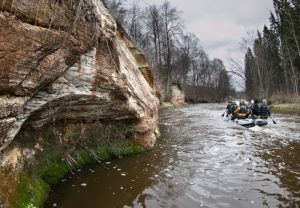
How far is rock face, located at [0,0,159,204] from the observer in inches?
205

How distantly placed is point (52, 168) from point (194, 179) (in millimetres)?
3399

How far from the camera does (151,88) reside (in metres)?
13.3

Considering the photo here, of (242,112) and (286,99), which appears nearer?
(242,112)

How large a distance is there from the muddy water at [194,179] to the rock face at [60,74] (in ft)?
4.26

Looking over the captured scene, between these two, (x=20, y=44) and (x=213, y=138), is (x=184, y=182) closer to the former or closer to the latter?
(x=20, y=44)

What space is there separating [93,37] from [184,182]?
397 centimetres

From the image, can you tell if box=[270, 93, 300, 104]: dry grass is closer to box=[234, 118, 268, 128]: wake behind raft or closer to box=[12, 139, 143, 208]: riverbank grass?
box=[234, 118, 268, 128]: wake behind raft

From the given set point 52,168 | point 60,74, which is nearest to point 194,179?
point 52,168

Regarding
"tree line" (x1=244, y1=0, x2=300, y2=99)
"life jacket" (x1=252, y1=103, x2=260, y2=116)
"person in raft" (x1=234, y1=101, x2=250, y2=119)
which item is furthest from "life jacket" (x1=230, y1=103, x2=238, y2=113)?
"tree line" (x1=244, y1=0, x2=300, y2=99)

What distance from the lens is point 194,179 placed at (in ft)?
26.4

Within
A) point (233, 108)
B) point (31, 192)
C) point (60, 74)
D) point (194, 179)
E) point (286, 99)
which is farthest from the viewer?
point (286, 99)

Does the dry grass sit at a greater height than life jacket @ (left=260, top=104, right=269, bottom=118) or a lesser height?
greater

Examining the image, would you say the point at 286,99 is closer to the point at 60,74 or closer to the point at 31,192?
the point at 60,74

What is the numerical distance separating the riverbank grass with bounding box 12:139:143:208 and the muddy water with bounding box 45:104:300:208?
0.25m
